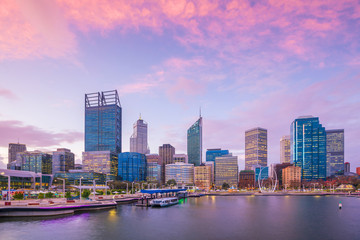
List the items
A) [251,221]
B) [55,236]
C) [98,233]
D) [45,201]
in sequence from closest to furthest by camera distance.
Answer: [55,236] < [98,233] < [251,221] < [45,201]

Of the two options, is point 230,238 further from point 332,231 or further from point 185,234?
point 332,231

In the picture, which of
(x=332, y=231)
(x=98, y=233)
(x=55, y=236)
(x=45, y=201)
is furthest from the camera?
(x=45, y=201)

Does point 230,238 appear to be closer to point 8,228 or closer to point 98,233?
point 98,233

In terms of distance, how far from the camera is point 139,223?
223 feet

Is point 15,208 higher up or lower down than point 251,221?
higher up

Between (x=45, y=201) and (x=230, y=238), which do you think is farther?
(x=45, y=201)

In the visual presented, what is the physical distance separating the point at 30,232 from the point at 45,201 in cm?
2817

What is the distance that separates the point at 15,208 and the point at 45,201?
1175 centimetres

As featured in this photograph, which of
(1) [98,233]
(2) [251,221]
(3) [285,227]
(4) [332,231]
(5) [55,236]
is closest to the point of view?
(5) [55,236]

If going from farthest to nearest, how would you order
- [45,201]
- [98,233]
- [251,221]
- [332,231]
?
[45,201]
[251,221]
[332,231]
[98,233]

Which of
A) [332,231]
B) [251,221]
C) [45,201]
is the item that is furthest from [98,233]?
[332,231]

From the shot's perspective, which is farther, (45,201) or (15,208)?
(45,201)

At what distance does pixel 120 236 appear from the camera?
53469mm

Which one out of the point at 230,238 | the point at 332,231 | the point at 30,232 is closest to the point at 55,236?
the point at 30,232
